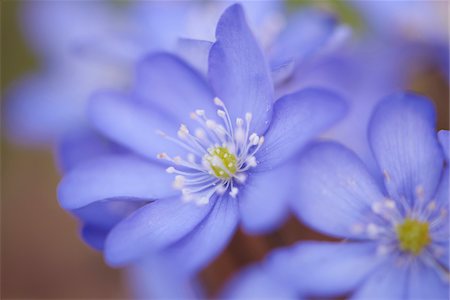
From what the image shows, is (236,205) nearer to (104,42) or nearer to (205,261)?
(205,261)

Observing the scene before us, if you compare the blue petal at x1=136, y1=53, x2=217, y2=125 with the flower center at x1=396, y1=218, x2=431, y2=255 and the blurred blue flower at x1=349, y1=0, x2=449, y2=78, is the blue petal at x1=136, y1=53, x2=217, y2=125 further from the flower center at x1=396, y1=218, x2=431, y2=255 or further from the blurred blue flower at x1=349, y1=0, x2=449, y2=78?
the blurred blue flower at x1=349, y1=0, x2=449, y2=78

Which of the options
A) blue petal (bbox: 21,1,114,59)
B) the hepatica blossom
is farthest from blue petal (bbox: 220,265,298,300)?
blue petal (bbox: 21,1,114,59)

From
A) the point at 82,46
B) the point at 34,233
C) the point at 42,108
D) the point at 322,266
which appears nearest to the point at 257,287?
the point at 322,266

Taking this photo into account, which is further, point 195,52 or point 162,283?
point 162,283

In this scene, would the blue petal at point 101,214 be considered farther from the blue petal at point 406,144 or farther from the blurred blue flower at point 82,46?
the blue petal at point 406,144

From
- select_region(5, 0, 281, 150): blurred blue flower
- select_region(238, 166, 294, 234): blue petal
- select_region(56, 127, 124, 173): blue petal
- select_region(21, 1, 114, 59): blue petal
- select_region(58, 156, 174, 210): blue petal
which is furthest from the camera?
select_region(21, 1, 114, 59): blue petal

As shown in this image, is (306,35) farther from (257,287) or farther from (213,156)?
(257,287)

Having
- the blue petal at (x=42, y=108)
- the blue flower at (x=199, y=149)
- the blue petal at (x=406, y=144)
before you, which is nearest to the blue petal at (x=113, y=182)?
the blue flower at (x=199, y=149)

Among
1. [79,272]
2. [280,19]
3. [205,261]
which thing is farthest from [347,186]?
[79,272]
